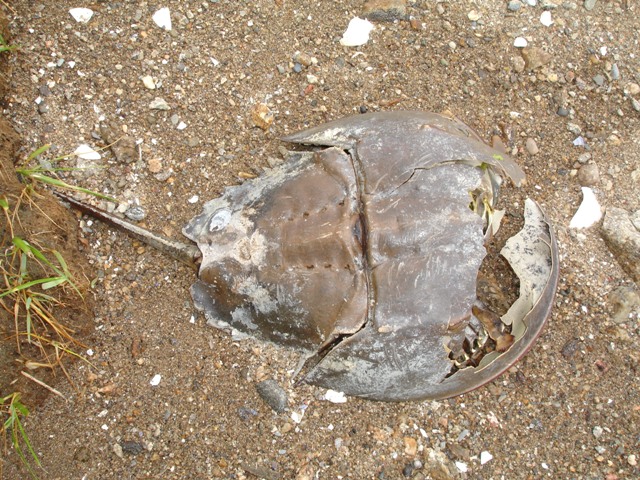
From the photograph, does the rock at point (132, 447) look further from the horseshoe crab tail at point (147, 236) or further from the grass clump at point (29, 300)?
the horseshoe crab tail at point (147, 236)

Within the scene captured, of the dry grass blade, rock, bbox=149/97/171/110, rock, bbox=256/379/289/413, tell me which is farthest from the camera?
rock, bbox=149/97/171/110

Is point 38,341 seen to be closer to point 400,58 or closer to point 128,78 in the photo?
point 128,78

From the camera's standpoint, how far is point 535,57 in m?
3.52

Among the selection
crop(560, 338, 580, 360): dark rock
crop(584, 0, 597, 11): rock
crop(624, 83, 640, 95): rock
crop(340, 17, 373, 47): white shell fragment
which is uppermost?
crop(584, 0, 597, 11): rock

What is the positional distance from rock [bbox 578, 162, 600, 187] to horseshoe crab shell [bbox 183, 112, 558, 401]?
83 cm

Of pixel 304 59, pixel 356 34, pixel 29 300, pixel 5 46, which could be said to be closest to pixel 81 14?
pixel 5 46

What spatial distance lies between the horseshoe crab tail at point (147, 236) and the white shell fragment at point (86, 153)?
259 millimetres

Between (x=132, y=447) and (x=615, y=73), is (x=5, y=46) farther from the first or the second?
(x=615, y=73)

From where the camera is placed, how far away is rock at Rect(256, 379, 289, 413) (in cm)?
304

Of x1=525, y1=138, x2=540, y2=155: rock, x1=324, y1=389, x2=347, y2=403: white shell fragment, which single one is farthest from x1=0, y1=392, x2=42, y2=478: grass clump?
x1=525, y1=138, x2=540, y2=155: rock

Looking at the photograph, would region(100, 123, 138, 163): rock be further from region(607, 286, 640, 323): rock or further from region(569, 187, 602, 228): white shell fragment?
region(607, 286, 640, 323): rock

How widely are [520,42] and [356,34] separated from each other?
1033mm

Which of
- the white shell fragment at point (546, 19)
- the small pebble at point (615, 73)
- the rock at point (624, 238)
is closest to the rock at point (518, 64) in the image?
the white shell fragment at point (546, 19)

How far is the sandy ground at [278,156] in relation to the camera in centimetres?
301
